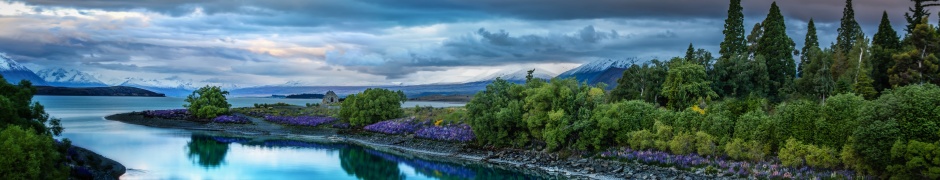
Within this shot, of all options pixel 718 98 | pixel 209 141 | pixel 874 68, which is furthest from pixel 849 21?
pixel 209 141

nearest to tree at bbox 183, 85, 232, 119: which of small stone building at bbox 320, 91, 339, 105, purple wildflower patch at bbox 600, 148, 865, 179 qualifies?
small stone building at bbox 320, 91, 339, 105

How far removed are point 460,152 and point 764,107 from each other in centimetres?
2666

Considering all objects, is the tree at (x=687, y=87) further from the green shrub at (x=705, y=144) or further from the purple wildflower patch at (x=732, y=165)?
the green shrub at (x=705, y=144)

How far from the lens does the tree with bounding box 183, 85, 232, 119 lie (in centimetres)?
10962

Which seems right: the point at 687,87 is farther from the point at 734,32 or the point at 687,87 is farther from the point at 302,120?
the point at 302,120

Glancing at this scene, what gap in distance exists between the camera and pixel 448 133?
241 ft

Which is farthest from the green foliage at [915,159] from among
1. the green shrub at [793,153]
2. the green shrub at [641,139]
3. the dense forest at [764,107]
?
the green shrub at [641,139]

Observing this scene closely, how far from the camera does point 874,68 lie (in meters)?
71.3

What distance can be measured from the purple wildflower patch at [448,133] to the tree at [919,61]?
128ft

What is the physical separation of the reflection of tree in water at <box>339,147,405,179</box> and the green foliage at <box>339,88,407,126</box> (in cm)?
2142

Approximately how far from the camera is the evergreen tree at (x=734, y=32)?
8362 centimetres

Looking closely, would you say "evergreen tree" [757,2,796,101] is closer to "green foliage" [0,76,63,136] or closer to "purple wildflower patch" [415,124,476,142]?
"purple wildflower patch" [415,124,476,142]

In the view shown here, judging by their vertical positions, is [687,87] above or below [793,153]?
above

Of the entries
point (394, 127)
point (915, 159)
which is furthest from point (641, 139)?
point (394, 127)
